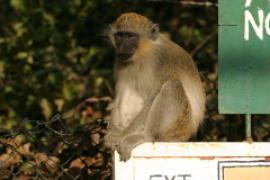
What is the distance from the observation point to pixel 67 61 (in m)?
8.30

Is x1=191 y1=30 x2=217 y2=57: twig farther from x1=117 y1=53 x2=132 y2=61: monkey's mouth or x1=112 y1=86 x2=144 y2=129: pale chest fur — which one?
x1=112 y1=86 x2=144 y2=129: pale chest fur

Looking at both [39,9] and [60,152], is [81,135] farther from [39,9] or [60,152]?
[39,9]

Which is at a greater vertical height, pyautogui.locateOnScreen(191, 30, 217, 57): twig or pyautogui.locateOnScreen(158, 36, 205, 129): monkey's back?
pyautogui.locateOnScreen(191, 30, 217, 57): twig

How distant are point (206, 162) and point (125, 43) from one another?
2.36 metres

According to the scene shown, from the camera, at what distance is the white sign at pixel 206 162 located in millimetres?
4203

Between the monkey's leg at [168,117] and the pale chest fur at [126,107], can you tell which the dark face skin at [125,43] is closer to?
the pale chest fur at [126,107]

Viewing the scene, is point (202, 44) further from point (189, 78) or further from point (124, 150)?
point (124, 150)

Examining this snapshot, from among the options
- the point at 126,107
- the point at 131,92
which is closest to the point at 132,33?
the point at 131,92

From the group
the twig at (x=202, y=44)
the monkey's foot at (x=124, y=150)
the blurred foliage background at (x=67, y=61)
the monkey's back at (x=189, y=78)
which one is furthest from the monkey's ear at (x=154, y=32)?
the twig at (x=202, y=44)

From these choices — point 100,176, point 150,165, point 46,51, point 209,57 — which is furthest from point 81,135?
point 209,57

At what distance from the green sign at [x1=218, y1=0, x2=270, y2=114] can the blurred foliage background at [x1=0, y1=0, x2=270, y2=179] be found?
235cm

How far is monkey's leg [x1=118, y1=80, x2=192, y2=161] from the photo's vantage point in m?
5.65

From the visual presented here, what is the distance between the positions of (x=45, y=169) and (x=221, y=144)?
1949 mm

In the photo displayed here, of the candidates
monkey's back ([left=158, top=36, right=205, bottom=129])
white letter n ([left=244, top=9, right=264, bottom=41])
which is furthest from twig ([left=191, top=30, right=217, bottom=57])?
white letter n ([left=244, top=9, right=264, bottom=41])
